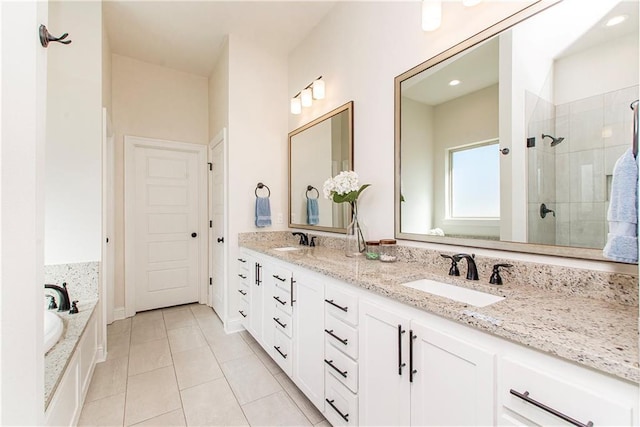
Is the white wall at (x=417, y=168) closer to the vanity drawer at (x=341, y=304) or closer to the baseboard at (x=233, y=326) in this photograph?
the vanity drawer at (x=341, y=304)

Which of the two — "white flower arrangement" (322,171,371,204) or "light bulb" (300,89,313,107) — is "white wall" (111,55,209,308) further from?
"white flower arrangement" (322,171,371,204)

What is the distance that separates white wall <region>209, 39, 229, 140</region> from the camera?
118 inches

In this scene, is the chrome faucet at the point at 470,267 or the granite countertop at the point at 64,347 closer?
the granite countertop at the point at 64,347

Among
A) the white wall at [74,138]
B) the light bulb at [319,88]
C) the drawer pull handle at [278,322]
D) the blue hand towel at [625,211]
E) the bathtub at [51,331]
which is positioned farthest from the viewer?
the light bulb at [319,88]

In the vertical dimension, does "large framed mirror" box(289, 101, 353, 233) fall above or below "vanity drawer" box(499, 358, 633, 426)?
above

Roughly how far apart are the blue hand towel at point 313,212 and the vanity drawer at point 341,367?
140cm

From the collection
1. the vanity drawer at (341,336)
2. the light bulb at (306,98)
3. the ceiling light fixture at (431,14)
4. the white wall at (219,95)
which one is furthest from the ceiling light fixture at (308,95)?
the vanity drawer at (341,336)

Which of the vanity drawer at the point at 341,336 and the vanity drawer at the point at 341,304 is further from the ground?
the vanity drawer at the point at 341,304

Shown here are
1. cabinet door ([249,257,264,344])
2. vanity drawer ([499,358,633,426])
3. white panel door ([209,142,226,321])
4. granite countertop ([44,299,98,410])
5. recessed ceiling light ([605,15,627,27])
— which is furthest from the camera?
white panel door ([209,142,226,321])

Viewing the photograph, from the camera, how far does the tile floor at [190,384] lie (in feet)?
5.57

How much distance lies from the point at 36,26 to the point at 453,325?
4.83 feet

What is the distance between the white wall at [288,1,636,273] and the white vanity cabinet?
643 mm

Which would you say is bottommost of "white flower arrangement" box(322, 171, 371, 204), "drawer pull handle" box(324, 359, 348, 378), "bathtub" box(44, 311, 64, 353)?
"drawer pull handle" box(324, 359, 348, 378)

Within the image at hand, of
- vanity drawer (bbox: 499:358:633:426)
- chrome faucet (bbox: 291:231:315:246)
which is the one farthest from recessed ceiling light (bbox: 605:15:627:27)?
chrome faucet (bbox: 291:231:315:246)
